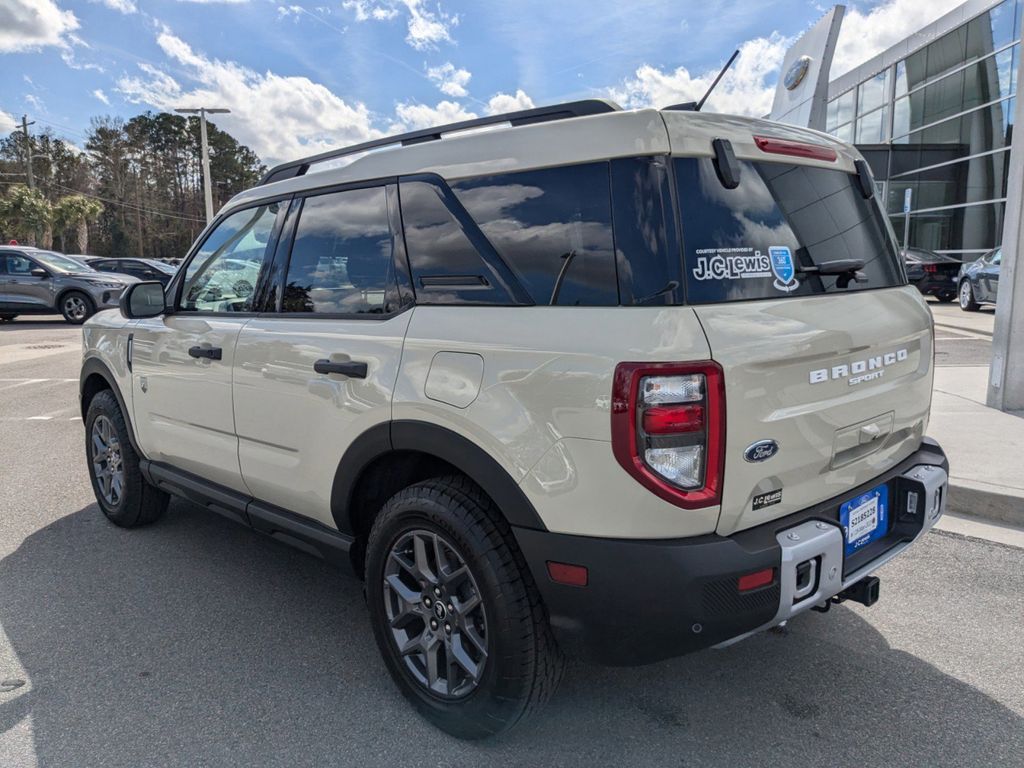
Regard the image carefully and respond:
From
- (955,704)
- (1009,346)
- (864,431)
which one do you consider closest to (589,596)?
(864,431)

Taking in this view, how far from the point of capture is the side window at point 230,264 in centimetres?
328

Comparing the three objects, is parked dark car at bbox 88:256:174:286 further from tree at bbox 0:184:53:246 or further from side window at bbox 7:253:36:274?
tree at bbox 0:184:53:246

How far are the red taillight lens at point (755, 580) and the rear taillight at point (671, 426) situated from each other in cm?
24

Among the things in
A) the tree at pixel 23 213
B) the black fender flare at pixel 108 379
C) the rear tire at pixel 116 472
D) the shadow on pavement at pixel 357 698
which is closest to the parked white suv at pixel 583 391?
the shadow on pavement at pixel 357 698

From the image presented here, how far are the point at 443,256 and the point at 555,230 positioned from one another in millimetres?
460

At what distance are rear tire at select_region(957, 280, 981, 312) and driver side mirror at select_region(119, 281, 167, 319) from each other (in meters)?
16.0

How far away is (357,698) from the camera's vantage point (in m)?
2.67

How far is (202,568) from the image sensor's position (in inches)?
151

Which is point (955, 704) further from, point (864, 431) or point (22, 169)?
point (22, 169)

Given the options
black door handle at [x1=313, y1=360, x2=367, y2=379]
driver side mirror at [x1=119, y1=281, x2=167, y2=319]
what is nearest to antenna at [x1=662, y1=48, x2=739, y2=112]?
black door handle at [x1=313, y1=360, x2=367, y2=379]

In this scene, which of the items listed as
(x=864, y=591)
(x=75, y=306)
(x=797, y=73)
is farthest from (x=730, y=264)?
(x=797, y=73)

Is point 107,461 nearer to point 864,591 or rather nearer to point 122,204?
point 864,591

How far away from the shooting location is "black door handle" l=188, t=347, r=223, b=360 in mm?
3250

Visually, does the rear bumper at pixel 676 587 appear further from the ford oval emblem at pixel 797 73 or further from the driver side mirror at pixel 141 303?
the ford oval emblem at pixel 797 73
